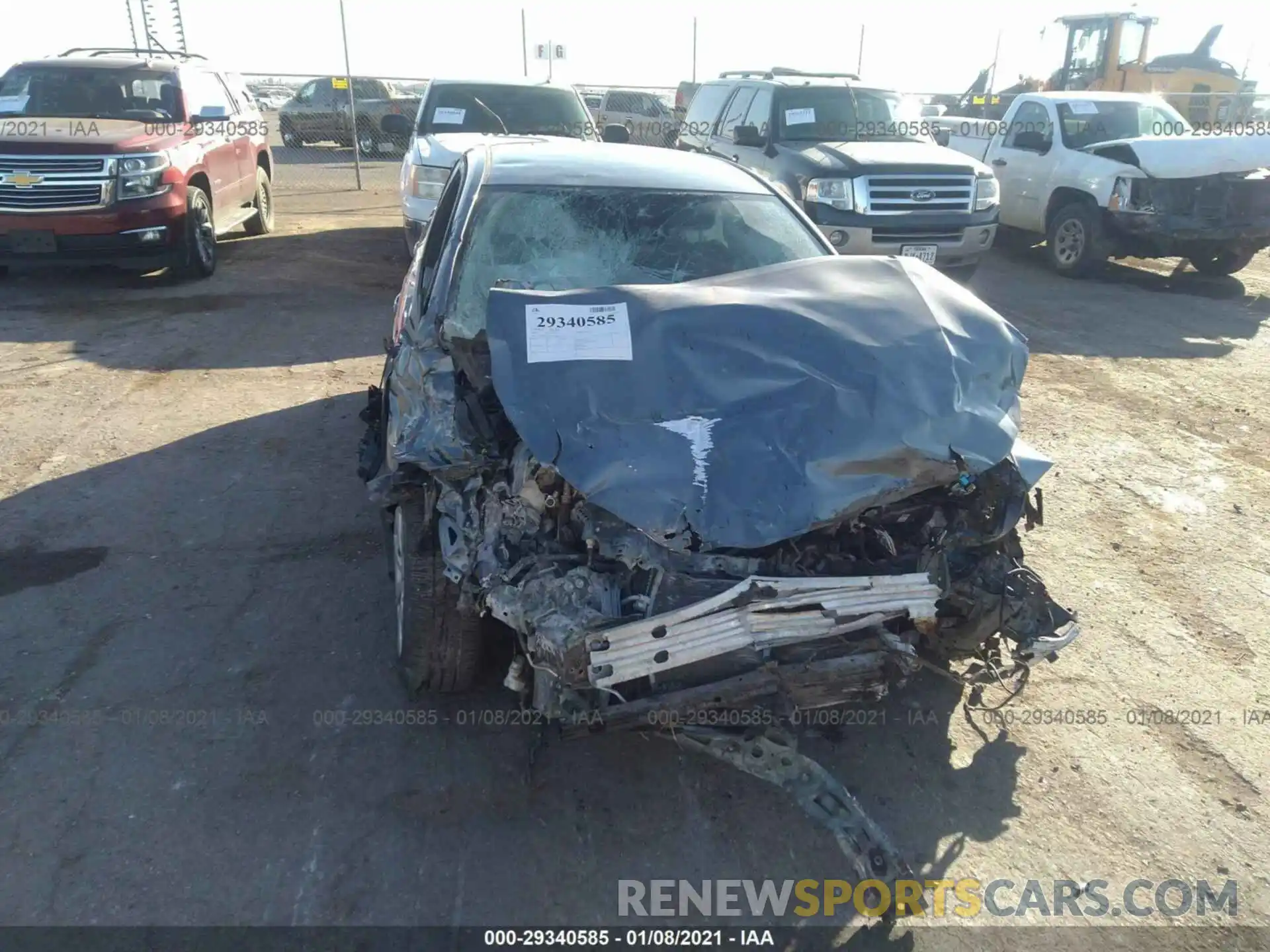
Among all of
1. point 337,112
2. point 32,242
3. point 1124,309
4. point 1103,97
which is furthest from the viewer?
point 337,112

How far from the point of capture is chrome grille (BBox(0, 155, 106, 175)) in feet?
27.5

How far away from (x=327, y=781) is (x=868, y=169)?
783 centimetres

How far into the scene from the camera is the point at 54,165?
844 centimetres

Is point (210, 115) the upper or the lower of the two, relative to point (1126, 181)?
upper

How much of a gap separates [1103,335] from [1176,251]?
8.88 feet

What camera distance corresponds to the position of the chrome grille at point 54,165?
838 cm

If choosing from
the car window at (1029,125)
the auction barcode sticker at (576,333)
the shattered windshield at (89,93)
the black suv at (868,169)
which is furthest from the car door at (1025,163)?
the auction barcode sticker at (576,333)

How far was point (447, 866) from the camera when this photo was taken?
2803 millimetres

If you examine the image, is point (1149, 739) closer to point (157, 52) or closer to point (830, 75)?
point (830, 75)

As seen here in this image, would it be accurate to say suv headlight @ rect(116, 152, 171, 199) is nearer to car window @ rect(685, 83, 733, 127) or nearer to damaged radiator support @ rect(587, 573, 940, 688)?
car window @ rect(685, 83, 733, 127)

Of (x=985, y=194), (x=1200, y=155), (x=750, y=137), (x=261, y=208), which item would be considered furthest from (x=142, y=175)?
(x=1200, y=155)

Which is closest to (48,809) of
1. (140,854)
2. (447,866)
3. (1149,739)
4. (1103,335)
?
(140,854)

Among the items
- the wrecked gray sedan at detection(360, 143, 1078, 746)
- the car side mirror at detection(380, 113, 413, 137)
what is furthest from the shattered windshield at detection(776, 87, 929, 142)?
the wrecked gray sedan at detection(360, 143, 1078, 746)

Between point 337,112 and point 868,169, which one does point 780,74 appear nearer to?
point 868,169
